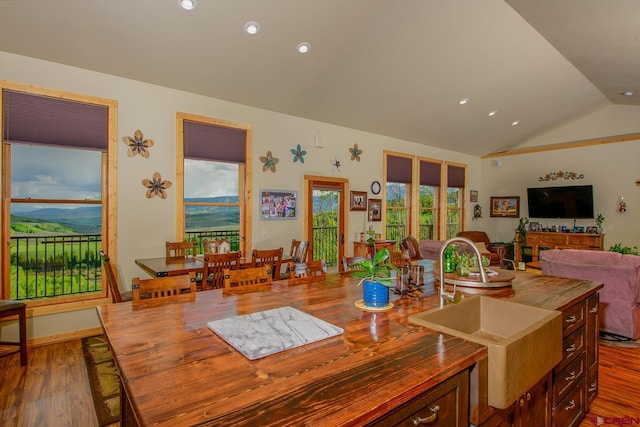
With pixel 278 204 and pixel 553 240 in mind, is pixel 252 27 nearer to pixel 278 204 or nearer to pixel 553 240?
pixel 278 204

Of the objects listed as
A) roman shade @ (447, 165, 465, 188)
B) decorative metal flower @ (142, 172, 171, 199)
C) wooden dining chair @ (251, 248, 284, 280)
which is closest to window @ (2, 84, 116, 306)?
decorative metal flower @ (142, 172, 171, 199)

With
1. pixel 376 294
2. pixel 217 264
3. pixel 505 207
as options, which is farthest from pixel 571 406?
pixel 505 207

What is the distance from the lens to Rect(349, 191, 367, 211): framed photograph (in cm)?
639

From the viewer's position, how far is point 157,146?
4305 millimetres

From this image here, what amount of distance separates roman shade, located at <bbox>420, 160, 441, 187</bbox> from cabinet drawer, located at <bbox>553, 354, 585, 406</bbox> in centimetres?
591

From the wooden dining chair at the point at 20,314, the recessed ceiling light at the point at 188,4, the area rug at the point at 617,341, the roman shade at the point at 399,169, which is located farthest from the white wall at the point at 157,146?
the area rug at the point at 617,341

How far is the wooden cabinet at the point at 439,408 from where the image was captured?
966 millimetres

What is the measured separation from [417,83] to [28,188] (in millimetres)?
5224

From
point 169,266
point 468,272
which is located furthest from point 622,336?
point 169,266

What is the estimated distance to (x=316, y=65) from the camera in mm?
4316

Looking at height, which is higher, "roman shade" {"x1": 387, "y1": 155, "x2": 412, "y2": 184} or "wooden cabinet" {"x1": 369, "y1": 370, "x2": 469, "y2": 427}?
"roman shade" {"x1": 387, "y1": 155, "x2": 412, "y2": 184}

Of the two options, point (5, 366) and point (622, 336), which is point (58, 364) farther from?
point (622, 336)

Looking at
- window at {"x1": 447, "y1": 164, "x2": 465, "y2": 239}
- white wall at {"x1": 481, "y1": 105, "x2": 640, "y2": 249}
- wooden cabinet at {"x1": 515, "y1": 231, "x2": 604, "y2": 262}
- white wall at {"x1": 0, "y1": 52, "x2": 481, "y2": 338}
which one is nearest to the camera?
white wall at {"x1": 0, "y1": 52, "x2": 481, "y2": 338}

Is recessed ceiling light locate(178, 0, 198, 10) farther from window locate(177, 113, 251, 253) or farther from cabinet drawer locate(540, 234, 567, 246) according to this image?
cabinet drawer locate(540, 234, 567, 246)
